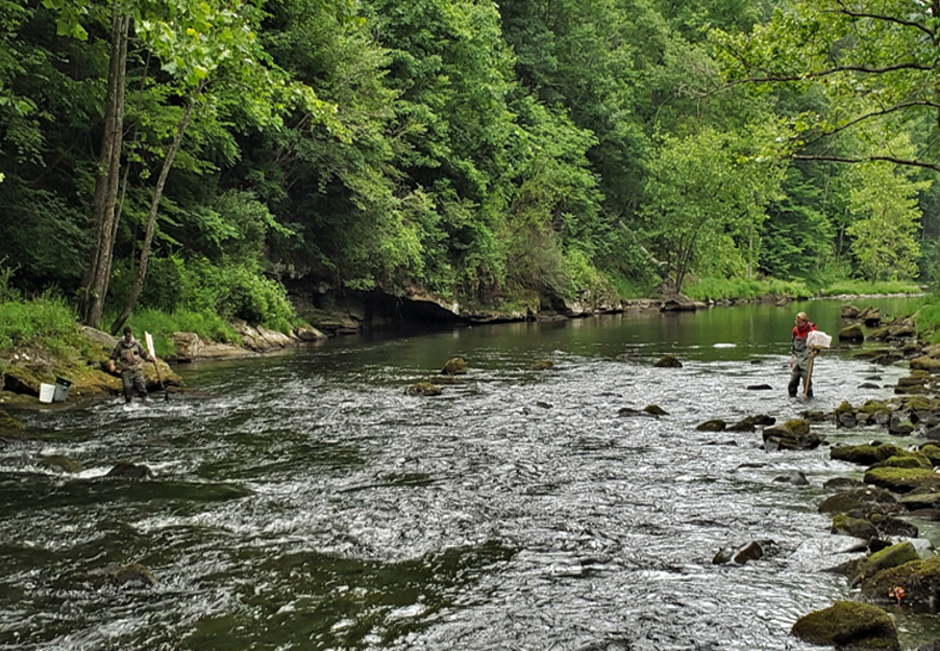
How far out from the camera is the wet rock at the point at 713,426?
12.0m

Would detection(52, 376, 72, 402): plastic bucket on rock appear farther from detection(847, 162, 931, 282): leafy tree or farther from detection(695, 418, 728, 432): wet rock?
detection(847, 162, 931, 282): leafy tree

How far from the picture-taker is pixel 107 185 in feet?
64.3

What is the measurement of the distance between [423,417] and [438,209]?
87.5 ft

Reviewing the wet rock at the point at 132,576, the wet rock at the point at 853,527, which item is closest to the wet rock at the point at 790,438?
the wet rock at the point at 853,527

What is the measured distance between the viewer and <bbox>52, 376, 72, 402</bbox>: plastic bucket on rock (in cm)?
1498

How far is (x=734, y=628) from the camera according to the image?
5.18 metres

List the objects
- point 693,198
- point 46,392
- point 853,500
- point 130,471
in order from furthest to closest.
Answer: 1. point 693,198
2. point 46,392
3. point 130,471
4. point 853,500

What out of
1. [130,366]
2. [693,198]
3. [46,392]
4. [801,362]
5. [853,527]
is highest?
[693,198]

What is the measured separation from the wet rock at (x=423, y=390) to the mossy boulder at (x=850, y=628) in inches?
448

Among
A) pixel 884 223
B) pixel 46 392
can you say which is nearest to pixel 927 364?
pixel 46 392

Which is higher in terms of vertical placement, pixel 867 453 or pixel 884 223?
pixel 884 223

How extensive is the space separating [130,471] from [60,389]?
702cm

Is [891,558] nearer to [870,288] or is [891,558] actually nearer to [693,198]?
[693,198]

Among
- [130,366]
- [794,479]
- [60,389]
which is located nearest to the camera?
[794,479]
